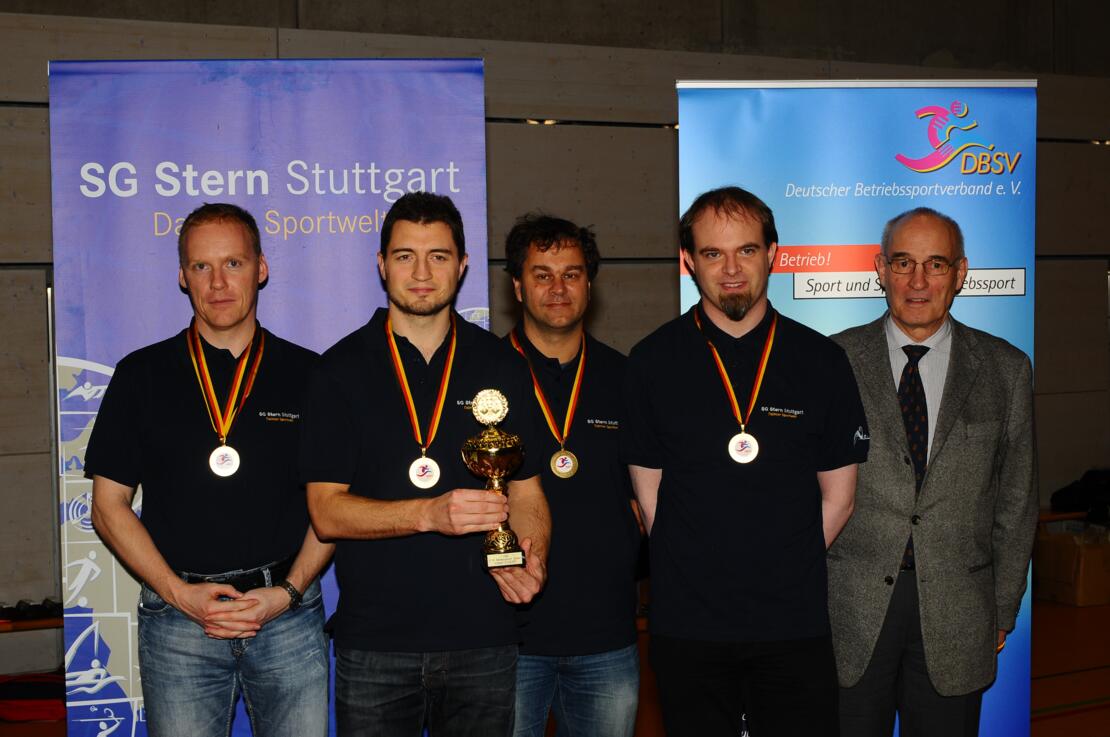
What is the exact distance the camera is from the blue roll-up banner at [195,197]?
10.4 ft

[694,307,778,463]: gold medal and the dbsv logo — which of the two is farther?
the dbsv logo

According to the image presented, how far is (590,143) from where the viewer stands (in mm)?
6191

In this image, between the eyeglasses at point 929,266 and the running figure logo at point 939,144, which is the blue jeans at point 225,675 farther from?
the running figure logo at point 939,144

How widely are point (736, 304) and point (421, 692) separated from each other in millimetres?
1298

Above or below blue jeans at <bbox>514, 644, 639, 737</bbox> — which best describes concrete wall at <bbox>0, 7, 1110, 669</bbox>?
above

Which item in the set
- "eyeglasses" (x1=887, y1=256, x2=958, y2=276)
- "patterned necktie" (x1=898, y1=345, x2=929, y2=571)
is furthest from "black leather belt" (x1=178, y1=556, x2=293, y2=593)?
"eyeglasses" (x1=887, y1=256, x2=958, y2=276)

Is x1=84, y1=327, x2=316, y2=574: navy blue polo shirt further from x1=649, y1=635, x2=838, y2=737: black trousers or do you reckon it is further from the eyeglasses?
the eyeglasses

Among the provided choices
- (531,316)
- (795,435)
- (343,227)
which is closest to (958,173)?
(795,435)

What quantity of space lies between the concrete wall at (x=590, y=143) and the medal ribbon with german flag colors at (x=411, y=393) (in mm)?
3339

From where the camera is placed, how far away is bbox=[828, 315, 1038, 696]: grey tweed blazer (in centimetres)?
279

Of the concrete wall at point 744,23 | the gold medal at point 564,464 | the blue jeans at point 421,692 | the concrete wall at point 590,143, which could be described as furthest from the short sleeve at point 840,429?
the concrete wall at point 744,23

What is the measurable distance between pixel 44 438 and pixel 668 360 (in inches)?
166

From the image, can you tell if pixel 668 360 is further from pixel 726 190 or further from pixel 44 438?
pixel 44 438

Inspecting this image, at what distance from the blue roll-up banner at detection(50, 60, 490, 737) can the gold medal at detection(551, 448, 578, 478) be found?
2.28 ft
